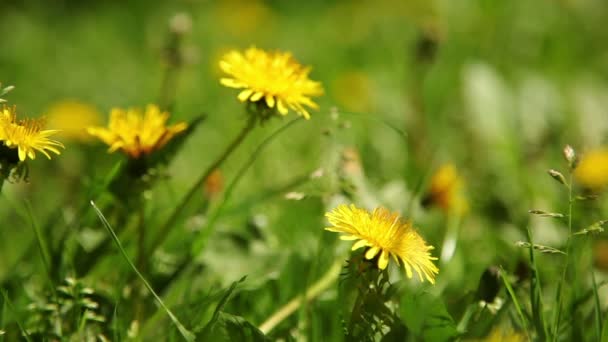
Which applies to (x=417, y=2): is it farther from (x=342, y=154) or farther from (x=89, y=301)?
(x=89, y=301)

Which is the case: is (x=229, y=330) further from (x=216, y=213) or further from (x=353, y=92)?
(x=353, y=92)

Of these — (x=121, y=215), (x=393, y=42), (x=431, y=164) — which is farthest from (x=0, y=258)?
(x=393, y=42)

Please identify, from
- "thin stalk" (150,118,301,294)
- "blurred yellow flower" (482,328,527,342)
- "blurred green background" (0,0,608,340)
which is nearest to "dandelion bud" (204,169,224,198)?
"blurred green background" (0,0,608,340)

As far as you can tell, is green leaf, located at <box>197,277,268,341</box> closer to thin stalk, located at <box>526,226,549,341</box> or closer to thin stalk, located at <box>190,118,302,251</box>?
thin stalk, located at <box>190,118,302,251</box>

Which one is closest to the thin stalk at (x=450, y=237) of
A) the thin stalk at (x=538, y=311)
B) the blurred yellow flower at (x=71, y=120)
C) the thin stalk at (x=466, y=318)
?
the thin stalk at (x=466, y=318)

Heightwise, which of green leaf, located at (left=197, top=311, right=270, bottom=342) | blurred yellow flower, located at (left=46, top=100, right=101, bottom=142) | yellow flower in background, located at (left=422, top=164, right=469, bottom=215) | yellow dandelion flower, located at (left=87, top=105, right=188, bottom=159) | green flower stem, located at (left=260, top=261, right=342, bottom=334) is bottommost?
yellow flower in background, located at (left=422, top=164, right=469, bottom=215)

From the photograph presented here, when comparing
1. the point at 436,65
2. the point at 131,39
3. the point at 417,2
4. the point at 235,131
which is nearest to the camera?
the point at 235,131

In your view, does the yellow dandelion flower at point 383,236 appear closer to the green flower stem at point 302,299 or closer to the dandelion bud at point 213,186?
the green flower stem at point 302,299
